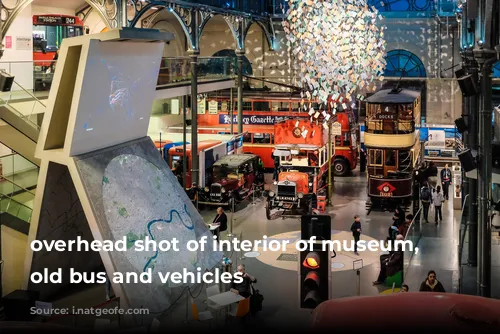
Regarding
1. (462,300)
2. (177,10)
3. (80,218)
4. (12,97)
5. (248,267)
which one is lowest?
(248,267)

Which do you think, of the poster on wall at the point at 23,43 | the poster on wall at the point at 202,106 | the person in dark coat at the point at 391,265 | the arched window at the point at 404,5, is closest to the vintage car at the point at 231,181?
the poster on wall at the point at 202,106

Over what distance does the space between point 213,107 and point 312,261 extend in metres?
24.3

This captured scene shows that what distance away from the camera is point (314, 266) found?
30.8ft

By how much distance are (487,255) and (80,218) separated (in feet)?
28.0

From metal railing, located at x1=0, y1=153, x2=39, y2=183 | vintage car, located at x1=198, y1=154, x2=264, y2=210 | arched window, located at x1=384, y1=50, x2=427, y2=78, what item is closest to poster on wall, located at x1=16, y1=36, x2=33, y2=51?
metal railing, located at x1=0, y1=153, x2=39, y2=183

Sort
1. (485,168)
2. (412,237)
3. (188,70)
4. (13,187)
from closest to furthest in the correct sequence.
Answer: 1. (485,168)
2. (13,187)
3. (412,237)
4. (188,70)

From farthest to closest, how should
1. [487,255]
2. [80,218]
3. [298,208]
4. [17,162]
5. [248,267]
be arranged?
[298,208] → [17,162] → [248,267] → [80,218] → [487,255]

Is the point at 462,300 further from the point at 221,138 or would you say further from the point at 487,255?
the point at 221,138

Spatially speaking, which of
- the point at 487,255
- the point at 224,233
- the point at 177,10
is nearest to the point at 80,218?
the point at 224,233

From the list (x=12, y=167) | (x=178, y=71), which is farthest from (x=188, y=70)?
(x=12, y=167)

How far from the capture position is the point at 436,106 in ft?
123

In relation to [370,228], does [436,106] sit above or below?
above

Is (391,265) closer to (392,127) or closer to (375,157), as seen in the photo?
(375,157)

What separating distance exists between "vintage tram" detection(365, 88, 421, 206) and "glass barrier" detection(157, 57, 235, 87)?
6922 millimetres
